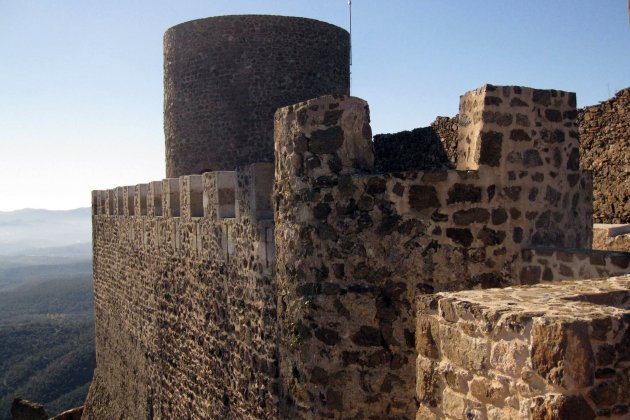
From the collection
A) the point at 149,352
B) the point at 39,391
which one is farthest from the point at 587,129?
the point at 39,391

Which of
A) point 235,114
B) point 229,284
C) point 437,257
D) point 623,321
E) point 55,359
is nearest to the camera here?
point 623,321

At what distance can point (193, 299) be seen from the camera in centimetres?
762

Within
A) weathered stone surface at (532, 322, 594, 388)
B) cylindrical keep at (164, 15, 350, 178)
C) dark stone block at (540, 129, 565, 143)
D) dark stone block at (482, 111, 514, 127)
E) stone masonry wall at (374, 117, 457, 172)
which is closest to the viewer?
weathered stone surface at (532, 322, 594, 388)

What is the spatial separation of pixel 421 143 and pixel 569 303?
296 inches

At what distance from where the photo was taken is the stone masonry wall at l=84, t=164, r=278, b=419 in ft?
19.3

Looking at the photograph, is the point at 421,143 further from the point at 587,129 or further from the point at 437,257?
the point at 437,257

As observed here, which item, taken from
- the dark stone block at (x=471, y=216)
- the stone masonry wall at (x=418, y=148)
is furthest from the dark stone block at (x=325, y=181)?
the stone masonry wall at (x=418, y=148)

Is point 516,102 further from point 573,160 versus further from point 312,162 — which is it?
point 312,162

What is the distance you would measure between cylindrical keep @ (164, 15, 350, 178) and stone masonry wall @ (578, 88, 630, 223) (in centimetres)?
495

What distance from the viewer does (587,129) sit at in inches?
429

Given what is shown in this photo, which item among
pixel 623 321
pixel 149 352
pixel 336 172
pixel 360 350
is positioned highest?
pixel 336 172

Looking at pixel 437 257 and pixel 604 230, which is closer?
pixel 437 257

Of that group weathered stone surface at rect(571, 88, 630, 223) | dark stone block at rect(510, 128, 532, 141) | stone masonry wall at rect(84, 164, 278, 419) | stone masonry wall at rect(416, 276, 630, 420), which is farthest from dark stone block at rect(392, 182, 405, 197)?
weathered stone surface at rect(571, 88, 630, 223)

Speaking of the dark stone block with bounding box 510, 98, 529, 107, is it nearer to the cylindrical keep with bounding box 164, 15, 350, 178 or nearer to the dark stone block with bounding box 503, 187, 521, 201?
the dark stone block with bounding box 503, 187, 521, 201
